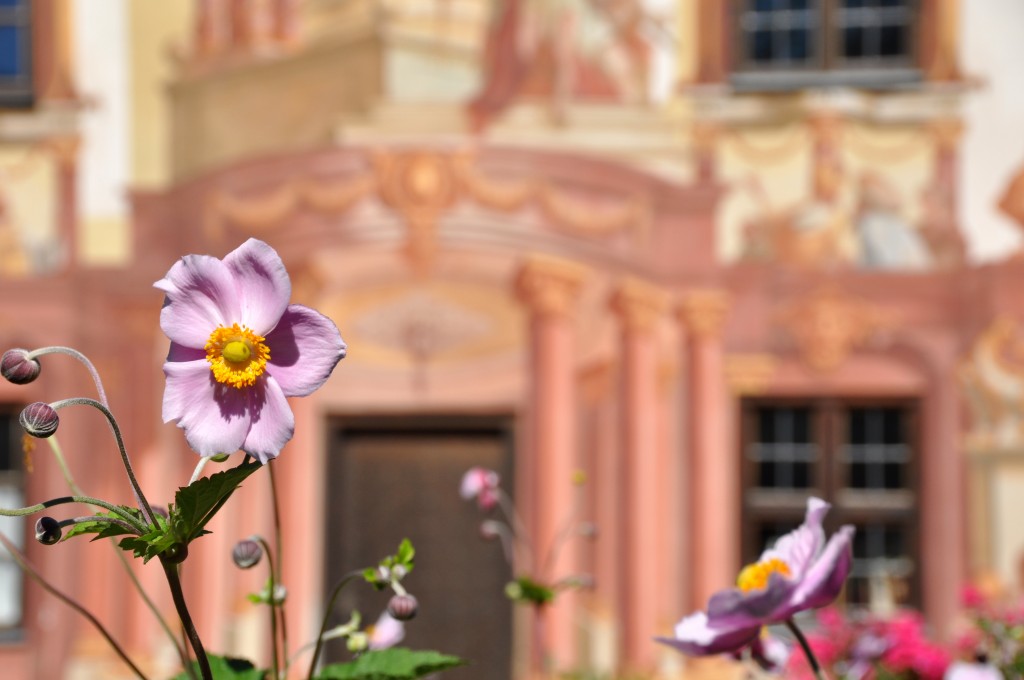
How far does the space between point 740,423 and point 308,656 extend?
9.42ft

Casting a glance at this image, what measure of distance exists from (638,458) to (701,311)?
2.87 feet

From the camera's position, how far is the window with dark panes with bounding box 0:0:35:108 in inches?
364

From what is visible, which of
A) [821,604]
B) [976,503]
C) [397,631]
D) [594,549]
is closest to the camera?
[821,604]

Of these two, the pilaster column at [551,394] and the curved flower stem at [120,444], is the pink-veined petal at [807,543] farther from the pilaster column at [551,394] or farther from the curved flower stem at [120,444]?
the pilaster column at [551,394]

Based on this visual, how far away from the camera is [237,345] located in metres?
1.35

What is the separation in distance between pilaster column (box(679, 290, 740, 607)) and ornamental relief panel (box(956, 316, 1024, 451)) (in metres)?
1.32

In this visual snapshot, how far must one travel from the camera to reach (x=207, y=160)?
8.94 m

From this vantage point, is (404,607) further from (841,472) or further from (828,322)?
(841,472)

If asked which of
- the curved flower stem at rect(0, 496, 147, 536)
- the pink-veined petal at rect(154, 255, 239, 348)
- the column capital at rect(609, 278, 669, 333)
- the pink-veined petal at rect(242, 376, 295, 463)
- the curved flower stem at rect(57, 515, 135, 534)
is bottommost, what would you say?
the column capital at rect(609, 278, 669, 333)

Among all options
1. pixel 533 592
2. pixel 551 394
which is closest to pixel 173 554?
pixel 533 592

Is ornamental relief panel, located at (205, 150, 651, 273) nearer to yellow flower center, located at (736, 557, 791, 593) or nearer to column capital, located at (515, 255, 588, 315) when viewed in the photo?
column capital, located at (515, 255, 588, 315)

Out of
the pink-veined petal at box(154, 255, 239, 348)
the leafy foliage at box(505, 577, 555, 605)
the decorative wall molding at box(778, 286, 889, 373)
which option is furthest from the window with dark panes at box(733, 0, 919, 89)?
the pink-veined petal at box(154, 255, 239, 348)

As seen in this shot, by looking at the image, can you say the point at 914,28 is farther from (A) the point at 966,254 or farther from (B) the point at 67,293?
(B) the point at 67,293

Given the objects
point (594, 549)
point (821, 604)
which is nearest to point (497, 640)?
point (594, 549)
